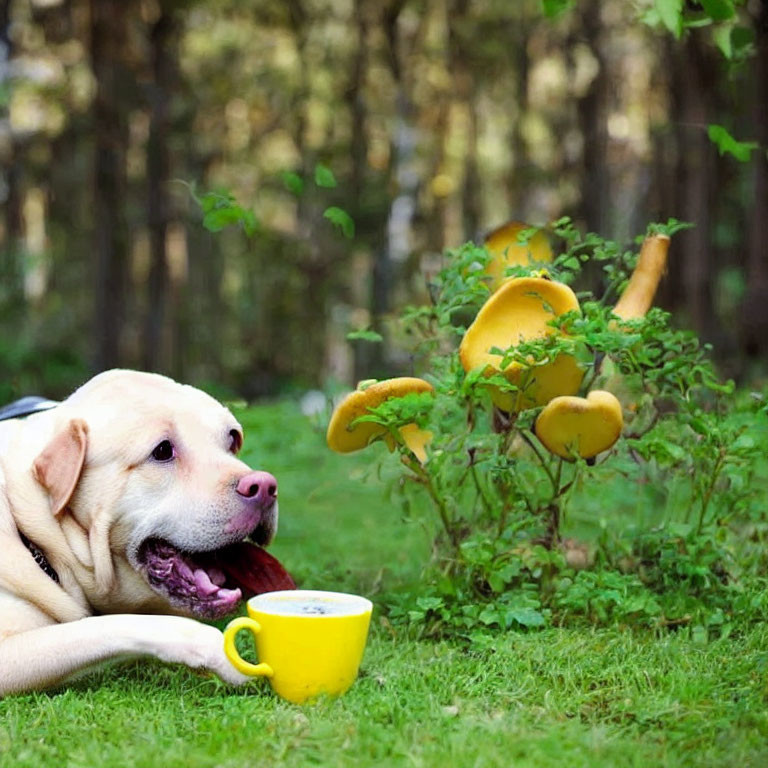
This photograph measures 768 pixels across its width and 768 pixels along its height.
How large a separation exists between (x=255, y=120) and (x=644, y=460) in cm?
1871

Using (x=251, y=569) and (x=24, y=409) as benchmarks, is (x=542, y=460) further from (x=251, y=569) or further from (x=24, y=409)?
(x=24, y=409)

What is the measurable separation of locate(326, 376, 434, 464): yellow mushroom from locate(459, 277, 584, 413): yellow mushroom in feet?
0.62

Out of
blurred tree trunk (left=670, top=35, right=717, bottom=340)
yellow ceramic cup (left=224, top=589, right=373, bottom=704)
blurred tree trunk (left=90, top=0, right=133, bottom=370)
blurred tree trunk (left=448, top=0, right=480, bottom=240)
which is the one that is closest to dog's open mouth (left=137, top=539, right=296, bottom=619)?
yellow ceramic cup (left=224, top=589, right=373, bottom=704)

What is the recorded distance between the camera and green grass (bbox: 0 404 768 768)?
2057 mm

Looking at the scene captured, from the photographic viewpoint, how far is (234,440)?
296 cm

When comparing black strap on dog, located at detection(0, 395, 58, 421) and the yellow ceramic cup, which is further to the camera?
black strap on dog, located at detection(0, 395, 58, 421)

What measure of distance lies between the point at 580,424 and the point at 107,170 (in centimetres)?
1019

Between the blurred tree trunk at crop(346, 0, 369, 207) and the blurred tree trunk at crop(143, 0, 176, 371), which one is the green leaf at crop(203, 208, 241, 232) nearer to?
the blurred tree trunk at crop(143, 0, 176, 371)

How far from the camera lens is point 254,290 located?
21.2m

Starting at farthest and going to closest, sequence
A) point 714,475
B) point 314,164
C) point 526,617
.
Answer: point 314,164 < point 714,475 < point 526,617

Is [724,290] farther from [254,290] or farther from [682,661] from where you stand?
[682,661]

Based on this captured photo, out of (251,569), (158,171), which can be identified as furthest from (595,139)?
(251,569)

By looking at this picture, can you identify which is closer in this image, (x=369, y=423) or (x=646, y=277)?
(x=369, y=423)

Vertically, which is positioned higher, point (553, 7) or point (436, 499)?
point (553, 7)
